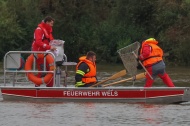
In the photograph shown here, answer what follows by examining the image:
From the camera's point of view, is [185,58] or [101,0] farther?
[101,0]

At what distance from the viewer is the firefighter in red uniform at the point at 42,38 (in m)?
18.5

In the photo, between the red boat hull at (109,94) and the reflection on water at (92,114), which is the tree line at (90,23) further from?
the reflection on water at (92,114)

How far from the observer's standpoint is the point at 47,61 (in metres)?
18.4

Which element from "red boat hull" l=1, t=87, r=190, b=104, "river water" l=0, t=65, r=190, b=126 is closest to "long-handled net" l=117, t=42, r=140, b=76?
"red boat hull" l=1, t=87, r=190, b=104

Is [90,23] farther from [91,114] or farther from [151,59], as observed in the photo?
[91,114]

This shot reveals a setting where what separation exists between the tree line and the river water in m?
29.9

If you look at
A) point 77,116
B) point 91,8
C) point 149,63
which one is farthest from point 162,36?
point 77,116

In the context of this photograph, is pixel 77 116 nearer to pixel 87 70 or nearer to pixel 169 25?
pixel 87 70

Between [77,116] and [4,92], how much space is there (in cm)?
340

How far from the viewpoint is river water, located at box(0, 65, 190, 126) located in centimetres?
1470

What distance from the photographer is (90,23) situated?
5309 cm

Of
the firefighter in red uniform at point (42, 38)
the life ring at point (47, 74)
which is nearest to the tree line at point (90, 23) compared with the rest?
the firefighter in red uniform at point (42, 38)

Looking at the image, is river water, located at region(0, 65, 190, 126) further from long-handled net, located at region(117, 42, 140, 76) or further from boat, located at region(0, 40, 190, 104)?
long-handled net, located at region(117, 42, 140, 76)

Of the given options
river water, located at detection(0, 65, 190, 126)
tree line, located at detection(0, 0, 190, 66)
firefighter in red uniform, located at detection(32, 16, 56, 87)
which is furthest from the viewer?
tree line, located at detection(0, 0, 190, 66)
